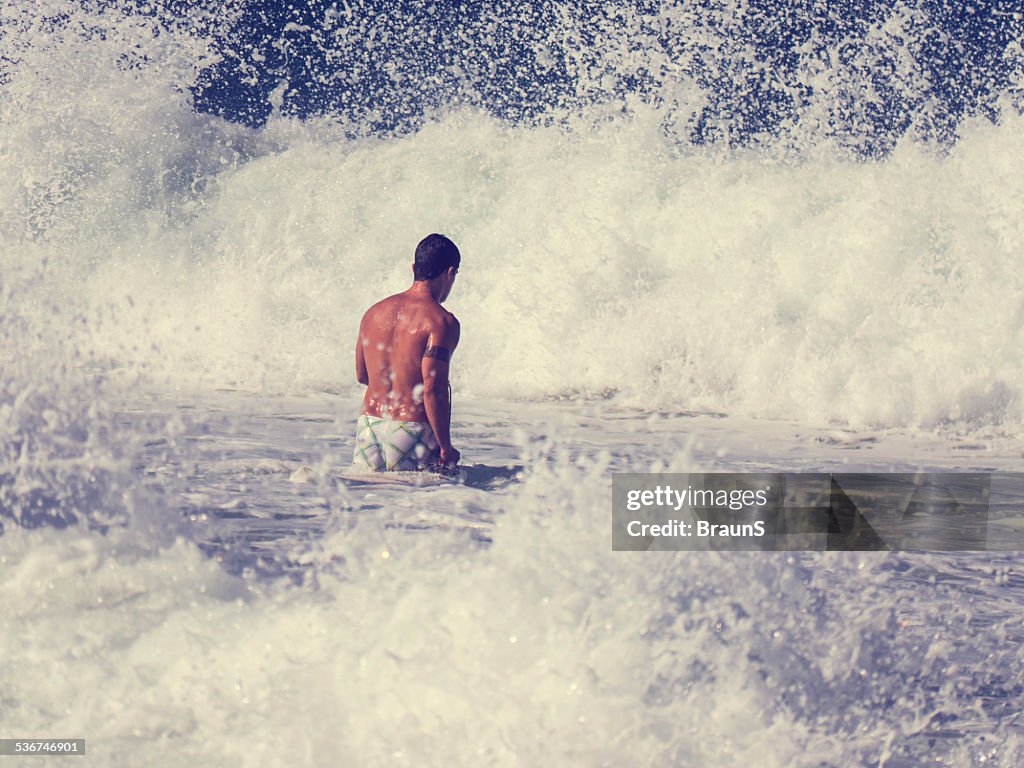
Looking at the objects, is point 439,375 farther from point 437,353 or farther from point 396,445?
point 396,445

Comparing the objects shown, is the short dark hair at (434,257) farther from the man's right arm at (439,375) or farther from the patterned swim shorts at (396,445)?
the patterned swim shorts at (396,445)

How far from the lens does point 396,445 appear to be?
4535 mm

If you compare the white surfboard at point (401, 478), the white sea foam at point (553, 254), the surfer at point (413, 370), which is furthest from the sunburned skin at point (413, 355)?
the white sea foam at point (553, 254)

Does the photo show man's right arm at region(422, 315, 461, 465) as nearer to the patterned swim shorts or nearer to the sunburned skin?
the sunburned skin

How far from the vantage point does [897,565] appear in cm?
436

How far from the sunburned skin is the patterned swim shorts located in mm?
34

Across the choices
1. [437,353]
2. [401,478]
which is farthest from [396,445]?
[437,353]

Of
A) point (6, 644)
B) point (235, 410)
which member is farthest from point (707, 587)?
point (235, 410)

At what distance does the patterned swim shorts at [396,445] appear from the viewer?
14.9 ft

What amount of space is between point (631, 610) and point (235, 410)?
480 cm

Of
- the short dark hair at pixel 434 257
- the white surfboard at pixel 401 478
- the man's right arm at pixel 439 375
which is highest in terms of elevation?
the short dark hair at pixel 434 257

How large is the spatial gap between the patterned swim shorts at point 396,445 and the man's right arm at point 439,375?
0.38 feet

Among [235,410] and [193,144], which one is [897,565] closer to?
[235,410]

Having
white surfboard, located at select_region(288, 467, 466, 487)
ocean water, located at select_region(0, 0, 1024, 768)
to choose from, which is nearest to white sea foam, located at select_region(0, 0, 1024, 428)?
ocean water, located at select_region(0, 0, 1024, 768)
